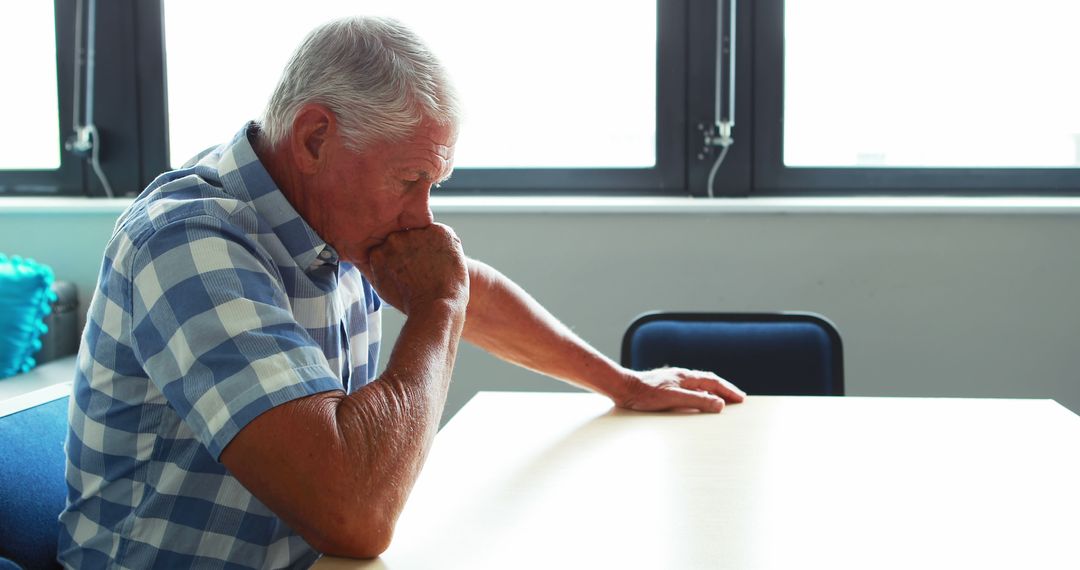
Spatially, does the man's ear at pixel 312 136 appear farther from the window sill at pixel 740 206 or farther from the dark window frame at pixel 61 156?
the dark window frame at pixel 61 156

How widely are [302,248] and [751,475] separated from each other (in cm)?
66

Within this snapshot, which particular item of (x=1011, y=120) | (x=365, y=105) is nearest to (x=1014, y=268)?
(x=1011, y=120)

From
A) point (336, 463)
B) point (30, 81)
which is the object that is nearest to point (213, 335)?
point (336, 463)

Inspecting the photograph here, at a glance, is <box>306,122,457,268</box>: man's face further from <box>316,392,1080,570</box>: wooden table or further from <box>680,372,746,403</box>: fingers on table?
<box>680,372,746,403</box>: fingers on table

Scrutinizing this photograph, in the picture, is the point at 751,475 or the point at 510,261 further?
the point at 510,261

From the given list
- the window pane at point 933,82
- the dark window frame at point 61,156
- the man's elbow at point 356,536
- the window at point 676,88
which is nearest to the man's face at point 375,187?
the man's elbow at point 356,536

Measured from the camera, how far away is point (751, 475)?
1316 millimetres

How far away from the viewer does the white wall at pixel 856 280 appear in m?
2.79

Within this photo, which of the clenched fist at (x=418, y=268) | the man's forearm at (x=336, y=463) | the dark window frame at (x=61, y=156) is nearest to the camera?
the man's forearm at (x=336, y=463)

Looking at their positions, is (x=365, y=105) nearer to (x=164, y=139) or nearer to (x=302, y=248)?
(x=302, y=248)

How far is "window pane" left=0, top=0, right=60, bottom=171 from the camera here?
3369 mm

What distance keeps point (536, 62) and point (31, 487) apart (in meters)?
2.18

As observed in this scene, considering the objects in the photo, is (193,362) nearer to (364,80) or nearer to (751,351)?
(364,80)

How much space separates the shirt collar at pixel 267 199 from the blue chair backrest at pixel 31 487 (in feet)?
1.40
